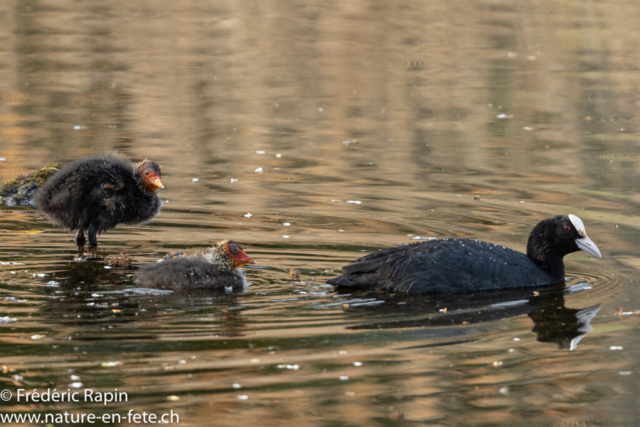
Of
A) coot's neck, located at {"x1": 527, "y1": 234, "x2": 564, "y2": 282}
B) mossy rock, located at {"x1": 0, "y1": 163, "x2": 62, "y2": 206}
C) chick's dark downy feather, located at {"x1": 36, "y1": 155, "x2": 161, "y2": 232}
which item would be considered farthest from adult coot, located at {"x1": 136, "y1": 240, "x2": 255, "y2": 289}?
mossy rock, located at {"x1": 0, "y1": 163, "x2": 62, "y2": 206}

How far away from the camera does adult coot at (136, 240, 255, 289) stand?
30.3 feet

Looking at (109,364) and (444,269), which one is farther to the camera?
(444,269)

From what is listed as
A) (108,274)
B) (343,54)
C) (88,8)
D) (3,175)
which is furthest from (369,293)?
(88,8)

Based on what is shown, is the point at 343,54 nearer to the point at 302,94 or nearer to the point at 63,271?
the point at 302,94

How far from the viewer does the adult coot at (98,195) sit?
36.3ft

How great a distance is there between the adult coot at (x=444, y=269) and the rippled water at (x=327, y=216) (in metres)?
0.22

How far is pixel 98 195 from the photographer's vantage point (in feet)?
36.3

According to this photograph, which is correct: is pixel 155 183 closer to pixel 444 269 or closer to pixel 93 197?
pixel 93 197

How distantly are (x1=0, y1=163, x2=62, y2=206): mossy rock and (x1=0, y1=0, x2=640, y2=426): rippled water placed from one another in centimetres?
43

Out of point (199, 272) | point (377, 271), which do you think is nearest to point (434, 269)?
point (377, 271)

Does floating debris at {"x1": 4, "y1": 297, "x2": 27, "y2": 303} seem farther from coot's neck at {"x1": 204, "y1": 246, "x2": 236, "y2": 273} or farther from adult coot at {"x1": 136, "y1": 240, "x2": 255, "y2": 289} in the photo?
coot's neck at {"x1": 204, "y1": 246, "x2": 236, "y2": 273}

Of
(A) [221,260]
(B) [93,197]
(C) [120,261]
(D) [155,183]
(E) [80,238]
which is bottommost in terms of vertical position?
(E) [80,238]

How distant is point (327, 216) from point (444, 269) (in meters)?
3.16

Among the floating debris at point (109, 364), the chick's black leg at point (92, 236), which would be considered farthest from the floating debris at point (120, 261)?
the floating debris at point (109, 364)
